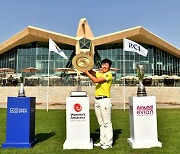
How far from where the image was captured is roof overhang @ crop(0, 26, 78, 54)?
1544 inches

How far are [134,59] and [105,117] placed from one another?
37.0 m

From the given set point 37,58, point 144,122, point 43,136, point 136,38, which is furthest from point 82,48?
point 144,122

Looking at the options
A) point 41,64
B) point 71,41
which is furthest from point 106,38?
point 41,64

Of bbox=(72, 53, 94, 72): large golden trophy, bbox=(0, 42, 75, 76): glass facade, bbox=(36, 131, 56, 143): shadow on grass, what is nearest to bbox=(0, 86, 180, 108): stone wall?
bbox=(0, 42, 75, 76): glass facade

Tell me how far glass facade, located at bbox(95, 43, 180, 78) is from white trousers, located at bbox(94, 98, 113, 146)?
35322 millimetres

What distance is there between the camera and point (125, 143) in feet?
21.2

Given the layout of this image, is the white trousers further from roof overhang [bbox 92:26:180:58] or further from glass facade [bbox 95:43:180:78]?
glass facade [bbox 95:43:180:78]

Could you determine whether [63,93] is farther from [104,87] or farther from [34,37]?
[104,87]

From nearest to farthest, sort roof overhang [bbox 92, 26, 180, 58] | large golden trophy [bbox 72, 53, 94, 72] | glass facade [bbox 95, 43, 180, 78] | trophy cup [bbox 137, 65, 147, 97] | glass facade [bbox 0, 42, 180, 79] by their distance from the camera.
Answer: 1. large golden trophy [bbox 72, 53, 94, 72]
2. trophy cup [bbox 137, 65, 147, 97]
3. roof overhang [bbox 92, 26, 180, 58]
4. glass facade [bbox 0, 42, 180, 79]
5. glass facade [bbox 95, 43, 180, 78]

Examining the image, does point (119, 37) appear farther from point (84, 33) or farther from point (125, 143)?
point (125, 143)

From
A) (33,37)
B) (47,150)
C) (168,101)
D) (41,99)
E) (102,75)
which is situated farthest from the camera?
(33,37)

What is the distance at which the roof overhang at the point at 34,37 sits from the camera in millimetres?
39219

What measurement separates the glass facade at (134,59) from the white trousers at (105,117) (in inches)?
1391

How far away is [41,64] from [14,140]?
35.7 meters
